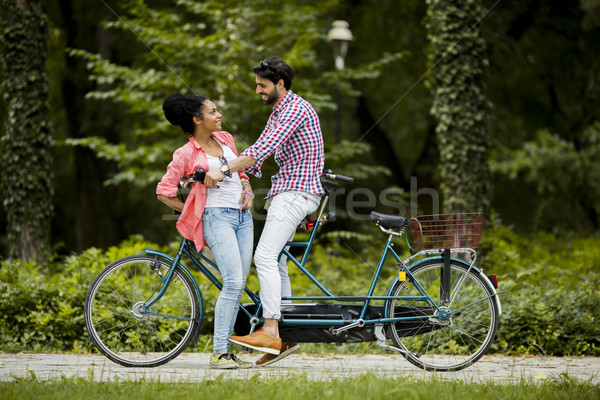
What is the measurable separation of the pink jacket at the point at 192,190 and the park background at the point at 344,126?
6.29 feet

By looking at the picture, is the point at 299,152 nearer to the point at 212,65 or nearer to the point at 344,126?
the point at 212,65

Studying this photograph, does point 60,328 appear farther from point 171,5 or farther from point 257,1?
point 171,5

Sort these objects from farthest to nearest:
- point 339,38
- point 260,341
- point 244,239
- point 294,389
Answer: point 339,38 < point 244,239 < point 260,341 < point 294,389

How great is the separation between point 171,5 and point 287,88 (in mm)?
10808

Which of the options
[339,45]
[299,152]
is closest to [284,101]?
[299,152]

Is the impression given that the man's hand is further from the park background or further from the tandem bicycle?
the park background

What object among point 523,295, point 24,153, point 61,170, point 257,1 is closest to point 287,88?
point 523,295

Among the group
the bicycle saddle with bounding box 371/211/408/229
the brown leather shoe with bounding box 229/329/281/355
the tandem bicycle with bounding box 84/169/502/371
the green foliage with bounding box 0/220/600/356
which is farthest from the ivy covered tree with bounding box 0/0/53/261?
the bicycle saddle with bounding box 371/211/408/229

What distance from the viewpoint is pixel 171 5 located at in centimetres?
1467

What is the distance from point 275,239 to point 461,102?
177 inches

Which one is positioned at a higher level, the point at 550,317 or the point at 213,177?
the point at 213,177

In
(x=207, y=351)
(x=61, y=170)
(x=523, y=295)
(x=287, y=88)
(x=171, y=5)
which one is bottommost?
(x=207, y=351)

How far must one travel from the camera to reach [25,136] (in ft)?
29.9

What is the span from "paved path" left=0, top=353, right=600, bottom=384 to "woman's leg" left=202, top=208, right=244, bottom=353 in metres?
0.29
